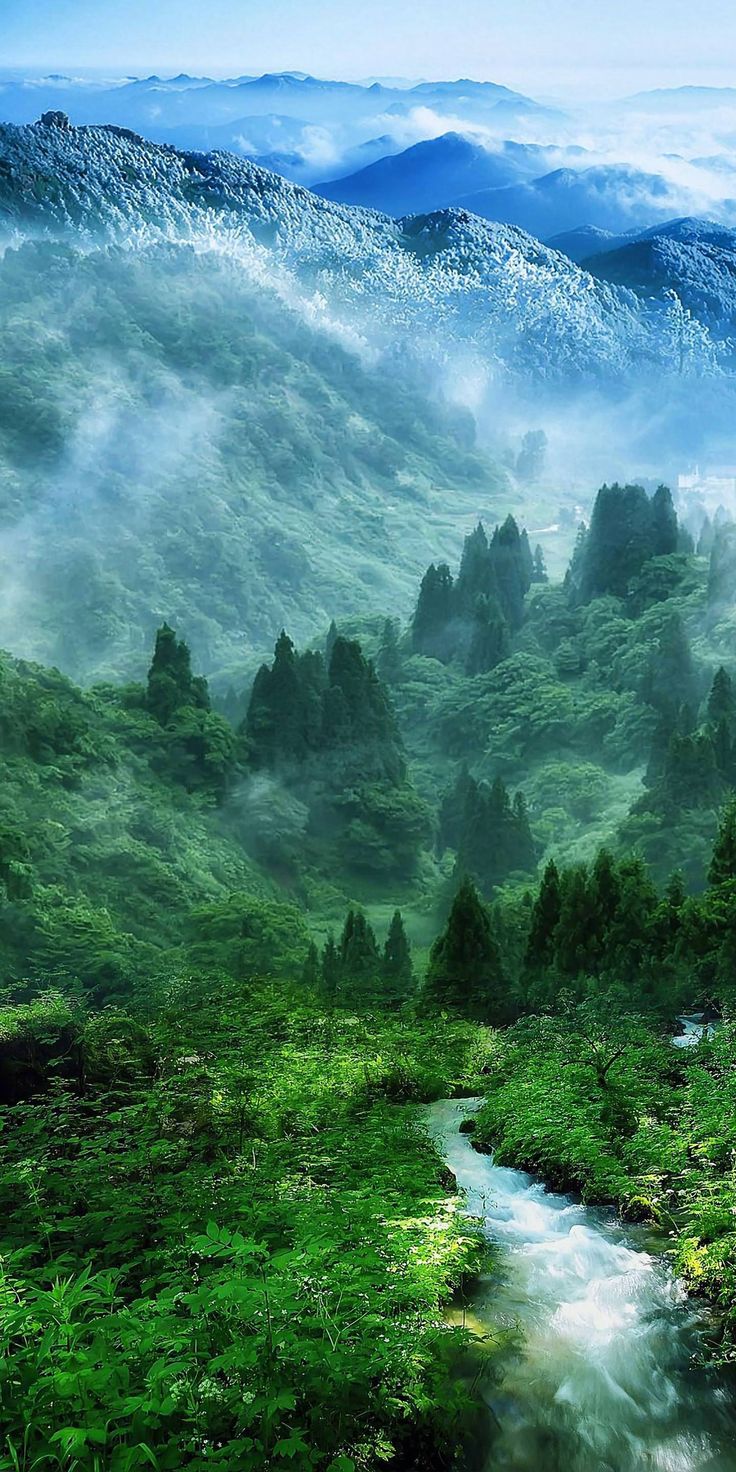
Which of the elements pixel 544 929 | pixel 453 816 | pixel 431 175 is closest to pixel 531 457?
pixel 431 175

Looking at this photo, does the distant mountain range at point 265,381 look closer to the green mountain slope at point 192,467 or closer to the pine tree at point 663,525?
the green mountain slope at point 192,467

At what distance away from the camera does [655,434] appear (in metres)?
112

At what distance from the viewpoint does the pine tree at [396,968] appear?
1078 inches

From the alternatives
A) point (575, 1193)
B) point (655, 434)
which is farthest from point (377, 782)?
point (655, 434)

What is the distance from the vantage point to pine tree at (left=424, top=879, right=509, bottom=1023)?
25203 millimetres

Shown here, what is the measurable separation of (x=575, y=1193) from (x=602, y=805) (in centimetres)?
3861

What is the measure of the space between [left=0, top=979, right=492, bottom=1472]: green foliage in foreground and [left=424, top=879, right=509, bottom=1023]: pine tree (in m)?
7.77

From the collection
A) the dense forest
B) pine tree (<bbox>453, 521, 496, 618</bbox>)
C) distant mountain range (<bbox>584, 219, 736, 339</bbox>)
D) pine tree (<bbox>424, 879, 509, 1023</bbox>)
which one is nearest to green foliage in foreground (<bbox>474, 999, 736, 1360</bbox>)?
the dense forest

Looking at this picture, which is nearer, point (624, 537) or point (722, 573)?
point (722, 573)

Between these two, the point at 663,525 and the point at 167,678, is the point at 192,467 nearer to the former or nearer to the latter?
the point at 663,525

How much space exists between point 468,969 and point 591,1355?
16419 millimetres

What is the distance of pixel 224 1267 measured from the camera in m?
8.67

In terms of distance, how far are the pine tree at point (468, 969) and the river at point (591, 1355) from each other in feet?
37.3

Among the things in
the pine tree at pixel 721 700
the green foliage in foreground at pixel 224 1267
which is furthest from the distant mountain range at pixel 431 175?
the green foliage in foreground at pixel 224 1267
